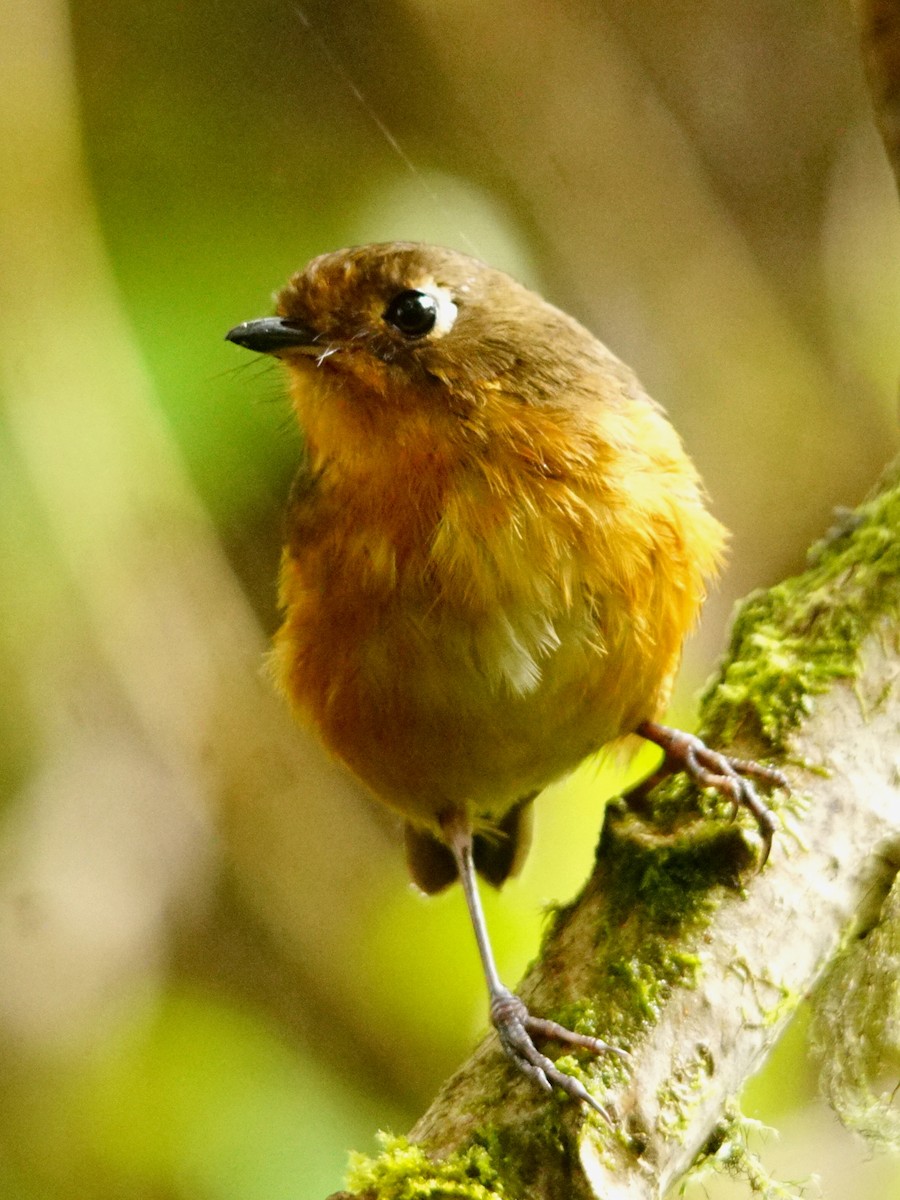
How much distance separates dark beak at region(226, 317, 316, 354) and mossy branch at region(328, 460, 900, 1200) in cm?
92

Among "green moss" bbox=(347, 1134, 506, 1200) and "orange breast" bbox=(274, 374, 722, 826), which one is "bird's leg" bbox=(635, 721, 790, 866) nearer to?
"orange breast" bbox=(274, 374, 722, 826)

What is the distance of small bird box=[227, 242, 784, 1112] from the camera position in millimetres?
1816

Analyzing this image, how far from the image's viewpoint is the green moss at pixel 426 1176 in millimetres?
1390

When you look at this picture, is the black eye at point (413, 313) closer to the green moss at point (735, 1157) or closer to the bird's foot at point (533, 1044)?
the bird's foot at point (533, 1044)

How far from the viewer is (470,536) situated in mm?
1792

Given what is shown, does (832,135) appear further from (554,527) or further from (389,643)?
(389,643)

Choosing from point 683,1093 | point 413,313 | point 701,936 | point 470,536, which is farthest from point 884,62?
point 683,1093

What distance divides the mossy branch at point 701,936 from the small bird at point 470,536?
0.09 m

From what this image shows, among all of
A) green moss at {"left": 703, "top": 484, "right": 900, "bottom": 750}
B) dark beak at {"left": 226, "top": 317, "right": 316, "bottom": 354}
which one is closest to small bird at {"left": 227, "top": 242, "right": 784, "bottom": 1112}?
dark beak at {"left": 226, "top": 317, "right": 316, "bottom": 354}

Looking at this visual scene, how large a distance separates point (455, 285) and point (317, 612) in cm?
61

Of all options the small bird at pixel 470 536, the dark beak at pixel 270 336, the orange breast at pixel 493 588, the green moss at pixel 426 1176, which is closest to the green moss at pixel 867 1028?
the small bird at pixel 470 536

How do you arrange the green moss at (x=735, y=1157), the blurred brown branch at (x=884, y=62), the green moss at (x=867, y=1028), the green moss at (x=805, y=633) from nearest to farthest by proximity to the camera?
the green moss at (x=735, y=1157), the green moss at (x=867, y=1028), the green moss at (x=805, y=633), the blurred brown branch at (x=884, y=62)

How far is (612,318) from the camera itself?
3256 mm

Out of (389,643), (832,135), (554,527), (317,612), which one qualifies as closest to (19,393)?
(317,612)
